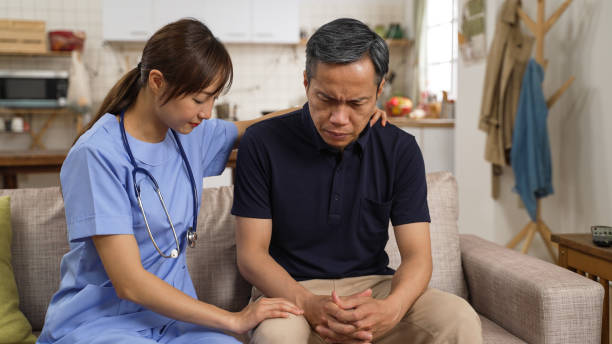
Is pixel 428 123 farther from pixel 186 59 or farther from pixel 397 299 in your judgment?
pixel 186 59

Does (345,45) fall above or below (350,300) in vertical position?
above

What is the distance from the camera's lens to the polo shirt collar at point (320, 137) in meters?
1.52

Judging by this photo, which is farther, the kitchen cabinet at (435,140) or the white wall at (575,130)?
the kitchen cabinet at (435,140)

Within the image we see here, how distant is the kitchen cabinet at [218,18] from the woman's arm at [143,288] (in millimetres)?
4972

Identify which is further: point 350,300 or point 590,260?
point 590,260

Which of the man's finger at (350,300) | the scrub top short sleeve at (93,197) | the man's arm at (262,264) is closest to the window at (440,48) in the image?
the man's arm at (262,264)

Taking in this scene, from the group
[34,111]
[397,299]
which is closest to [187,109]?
[397,299]

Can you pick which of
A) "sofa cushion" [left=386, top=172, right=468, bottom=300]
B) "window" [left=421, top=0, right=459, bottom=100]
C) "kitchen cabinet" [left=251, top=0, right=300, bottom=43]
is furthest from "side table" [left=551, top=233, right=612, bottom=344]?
"kitchen cabinet" [left=251, top=0, right=300, bottom=43]

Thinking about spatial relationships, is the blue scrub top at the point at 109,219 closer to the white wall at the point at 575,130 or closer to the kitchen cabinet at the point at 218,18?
the white wall at the point at 575,130

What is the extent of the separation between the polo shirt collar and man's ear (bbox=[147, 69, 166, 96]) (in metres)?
0.47

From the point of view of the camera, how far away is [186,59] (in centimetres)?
119

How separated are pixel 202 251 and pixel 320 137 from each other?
1.79 feet

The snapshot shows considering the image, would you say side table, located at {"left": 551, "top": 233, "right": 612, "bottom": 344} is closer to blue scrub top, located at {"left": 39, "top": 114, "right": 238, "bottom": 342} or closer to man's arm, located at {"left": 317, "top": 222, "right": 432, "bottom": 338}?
man's arm, located at {"left": 317, "top": 222, "right": 432, "bottom": 338}

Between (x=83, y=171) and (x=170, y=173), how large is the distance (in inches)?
9.0
